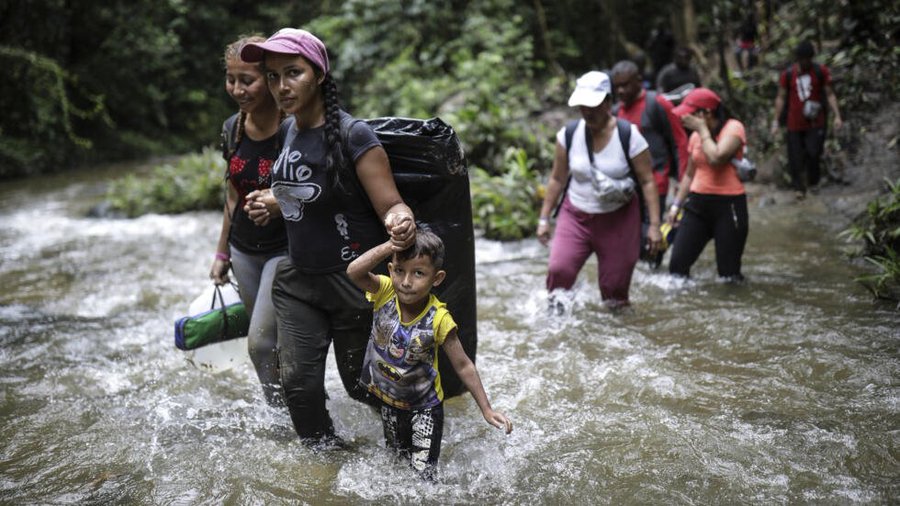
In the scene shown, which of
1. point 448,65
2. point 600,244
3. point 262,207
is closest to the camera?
point 262,207

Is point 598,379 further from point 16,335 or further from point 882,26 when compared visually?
point 882,26

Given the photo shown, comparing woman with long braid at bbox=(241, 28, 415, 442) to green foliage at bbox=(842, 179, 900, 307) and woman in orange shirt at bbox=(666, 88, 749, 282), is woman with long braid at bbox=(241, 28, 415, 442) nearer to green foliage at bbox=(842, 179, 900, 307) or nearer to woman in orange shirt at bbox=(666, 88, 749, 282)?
woman in orange shirt at bbox=(666, 88, 749, 282)

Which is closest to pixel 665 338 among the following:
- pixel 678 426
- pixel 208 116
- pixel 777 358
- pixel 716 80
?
pixel 777 358

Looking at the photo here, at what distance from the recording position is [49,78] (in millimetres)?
15992

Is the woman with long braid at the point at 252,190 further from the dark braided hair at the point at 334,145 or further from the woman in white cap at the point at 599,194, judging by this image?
the woman in white cap at the point at 599,194

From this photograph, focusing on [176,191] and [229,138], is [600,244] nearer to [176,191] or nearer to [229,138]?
[229,138]

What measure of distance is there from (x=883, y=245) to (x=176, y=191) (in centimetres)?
1069

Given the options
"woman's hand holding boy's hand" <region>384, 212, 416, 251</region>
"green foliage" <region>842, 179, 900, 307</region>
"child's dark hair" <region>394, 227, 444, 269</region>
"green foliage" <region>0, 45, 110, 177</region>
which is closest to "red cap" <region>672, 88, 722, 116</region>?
"green foliage" <region>842, 179, 900, 307</region>

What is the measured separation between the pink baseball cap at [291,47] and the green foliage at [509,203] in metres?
5.85

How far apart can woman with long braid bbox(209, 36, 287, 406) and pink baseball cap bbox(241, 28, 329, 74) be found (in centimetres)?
53

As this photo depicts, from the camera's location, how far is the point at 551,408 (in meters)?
4.28

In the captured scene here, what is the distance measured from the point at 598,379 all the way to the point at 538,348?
2.44 feet

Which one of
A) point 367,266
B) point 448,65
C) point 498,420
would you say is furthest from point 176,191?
point 498,420

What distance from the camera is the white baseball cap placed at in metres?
4.93
